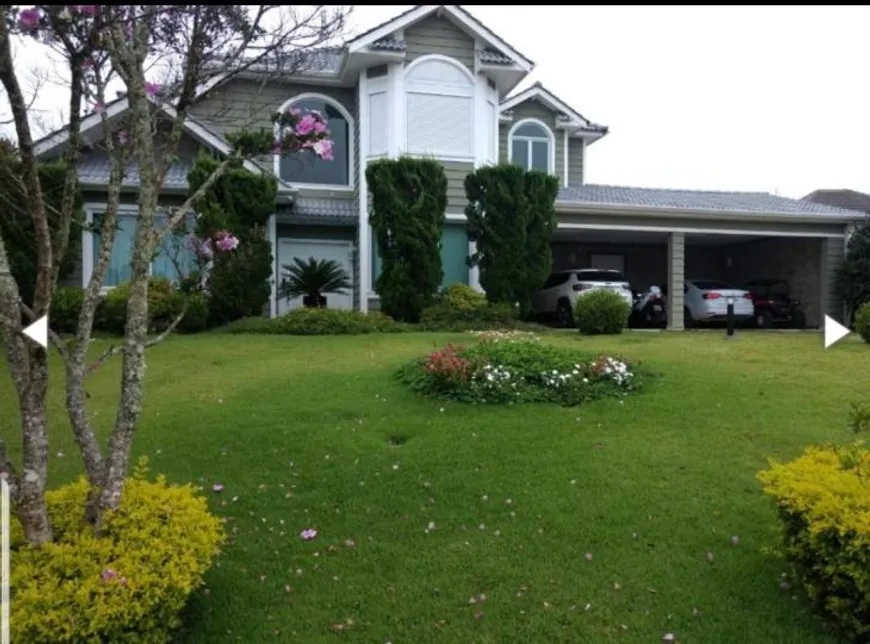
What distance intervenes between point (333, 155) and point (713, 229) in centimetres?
980

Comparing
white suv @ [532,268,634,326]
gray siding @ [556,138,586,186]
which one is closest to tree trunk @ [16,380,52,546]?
white suv @ [532,268,634,326]

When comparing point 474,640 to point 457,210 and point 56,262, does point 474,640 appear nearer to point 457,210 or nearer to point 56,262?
point 56,262

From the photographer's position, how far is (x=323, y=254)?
17531 mm

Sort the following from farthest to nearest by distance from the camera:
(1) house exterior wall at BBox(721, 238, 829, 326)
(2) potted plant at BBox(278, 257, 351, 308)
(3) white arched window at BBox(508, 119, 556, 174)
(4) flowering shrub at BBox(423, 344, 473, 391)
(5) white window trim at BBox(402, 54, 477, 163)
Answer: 1. (3) white arched window at BBox(508, 119, 556, 174)
2. (1) house exterior wall at BBox(721, 238, 829, 326)
3. (5) white window trim at BBox(402, 54, 477, 163)
4. (2) potted plant at BBox(278, 257, 351, 308)
5. (4) flowering shrub at BBox(423, 344, 473, 391)

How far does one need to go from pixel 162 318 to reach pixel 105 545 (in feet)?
33.7

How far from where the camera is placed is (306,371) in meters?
8.74

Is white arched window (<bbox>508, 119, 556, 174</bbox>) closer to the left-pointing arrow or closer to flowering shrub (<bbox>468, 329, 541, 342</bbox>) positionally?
flowering shrub (<bbox>468, 329, 541, 342</bbox>)

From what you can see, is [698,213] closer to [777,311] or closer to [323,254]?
[777,311]

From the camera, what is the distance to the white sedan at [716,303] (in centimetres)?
1875

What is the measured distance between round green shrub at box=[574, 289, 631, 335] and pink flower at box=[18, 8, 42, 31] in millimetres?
10947

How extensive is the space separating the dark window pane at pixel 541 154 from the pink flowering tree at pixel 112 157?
1749cm

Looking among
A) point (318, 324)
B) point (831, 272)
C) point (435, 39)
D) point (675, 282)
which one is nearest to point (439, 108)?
point (435, 39)

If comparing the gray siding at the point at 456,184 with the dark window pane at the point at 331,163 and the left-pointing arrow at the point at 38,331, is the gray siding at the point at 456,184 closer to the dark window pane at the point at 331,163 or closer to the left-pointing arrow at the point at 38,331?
→ the dark window pane at the point at 331,163

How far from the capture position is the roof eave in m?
17.2
